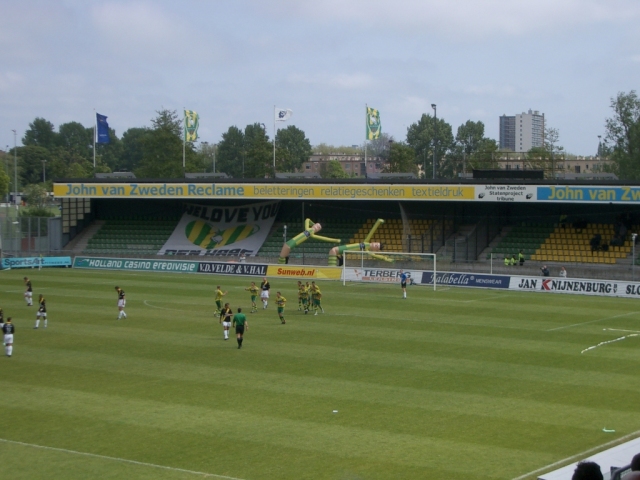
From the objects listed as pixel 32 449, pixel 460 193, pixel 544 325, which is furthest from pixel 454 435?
pixel 460 193

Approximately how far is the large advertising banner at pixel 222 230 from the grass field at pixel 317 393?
3131cm

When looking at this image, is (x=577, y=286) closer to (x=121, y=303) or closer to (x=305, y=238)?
(x=305, y=238)

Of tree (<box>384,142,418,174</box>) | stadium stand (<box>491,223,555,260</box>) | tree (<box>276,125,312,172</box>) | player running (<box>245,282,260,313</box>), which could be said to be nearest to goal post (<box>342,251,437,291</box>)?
stadium stand (<box>491,223,555,260</box>)

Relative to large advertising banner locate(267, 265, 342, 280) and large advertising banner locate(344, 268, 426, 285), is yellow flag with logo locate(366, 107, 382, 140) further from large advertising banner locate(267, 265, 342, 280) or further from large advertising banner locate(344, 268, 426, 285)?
large advertising banner locate(344, 268, 426, 285)

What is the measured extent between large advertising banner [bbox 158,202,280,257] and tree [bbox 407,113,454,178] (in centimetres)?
6743

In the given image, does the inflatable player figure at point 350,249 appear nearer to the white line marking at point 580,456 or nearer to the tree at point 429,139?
the white line marking at point 580,456

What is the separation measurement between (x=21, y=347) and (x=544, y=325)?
75.0ft

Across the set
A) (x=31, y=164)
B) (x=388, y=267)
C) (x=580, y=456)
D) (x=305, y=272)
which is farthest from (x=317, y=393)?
(x=31, y=164)

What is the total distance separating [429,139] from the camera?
140875mm

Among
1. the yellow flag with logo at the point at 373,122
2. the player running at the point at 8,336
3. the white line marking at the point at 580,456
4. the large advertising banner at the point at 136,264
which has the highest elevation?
the yellow flag with logo at the point at 373,122

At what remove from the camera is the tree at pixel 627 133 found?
299 feet

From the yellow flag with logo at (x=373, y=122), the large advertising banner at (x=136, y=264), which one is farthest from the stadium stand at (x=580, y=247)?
the large advertising banner at (x=136, y=264)

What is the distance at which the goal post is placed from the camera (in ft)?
180

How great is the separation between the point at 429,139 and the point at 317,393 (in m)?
122
